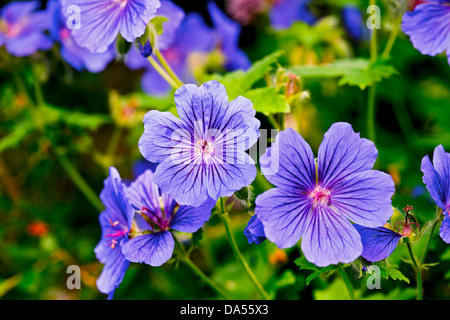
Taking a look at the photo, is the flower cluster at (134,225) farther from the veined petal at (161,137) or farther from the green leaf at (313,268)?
the green leaf at (313,268)

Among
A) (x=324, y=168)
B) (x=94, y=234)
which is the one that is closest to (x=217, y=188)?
(x=324, y=168)

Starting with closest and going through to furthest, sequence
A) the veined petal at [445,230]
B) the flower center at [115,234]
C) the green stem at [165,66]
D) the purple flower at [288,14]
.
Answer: the veined petal at [445,230] < the flower center at [115,234] < the green stem at [165,66] < the purple flower at [288,14]

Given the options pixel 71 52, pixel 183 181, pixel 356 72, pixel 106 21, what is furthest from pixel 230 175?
pixel 71 52

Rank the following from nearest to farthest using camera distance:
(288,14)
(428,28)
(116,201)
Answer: (116,201) → (428,28) → (288,14)

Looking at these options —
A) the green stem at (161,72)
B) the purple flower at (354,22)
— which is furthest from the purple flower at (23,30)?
the purple flower at (354,22)

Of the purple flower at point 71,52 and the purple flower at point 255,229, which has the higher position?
the purple flower at point 71,52

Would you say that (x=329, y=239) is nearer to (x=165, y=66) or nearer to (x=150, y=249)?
(x=150, y=249)

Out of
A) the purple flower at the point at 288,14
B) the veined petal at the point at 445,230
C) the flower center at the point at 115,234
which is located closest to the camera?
the veined petal at the point at 445,230
